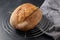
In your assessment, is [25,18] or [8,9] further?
[8,9]

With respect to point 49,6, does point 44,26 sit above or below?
below

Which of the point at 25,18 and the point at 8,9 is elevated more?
the point at 8,9

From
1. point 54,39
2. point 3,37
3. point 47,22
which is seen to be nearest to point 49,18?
point 47,22

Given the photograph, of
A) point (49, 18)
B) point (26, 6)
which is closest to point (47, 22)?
point (49, 18)

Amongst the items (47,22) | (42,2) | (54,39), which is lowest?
(54,39)

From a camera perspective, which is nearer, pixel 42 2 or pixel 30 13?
pixel 30 13

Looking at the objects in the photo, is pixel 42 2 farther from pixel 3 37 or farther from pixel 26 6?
pixel 3 37
